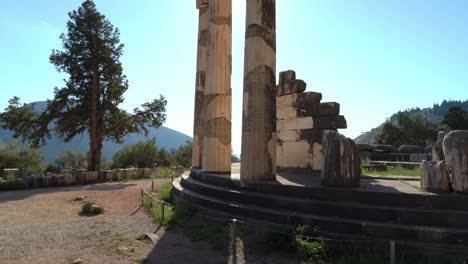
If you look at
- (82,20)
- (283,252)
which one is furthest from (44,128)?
(283,252)

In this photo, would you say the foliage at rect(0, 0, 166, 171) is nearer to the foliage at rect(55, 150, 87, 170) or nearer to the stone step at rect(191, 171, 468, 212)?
the stone step at rect(191, 171, 468, 212)

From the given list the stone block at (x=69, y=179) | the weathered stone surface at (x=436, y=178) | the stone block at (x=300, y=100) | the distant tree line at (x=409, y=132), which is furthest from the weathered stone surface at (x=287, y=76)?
the distant tree line at (x=409, y=132)

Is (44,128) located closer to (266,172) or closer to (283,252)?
(266,172)

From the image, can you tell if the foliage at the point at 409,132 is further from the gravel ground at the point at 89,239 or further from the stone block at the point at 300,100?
the gravel ground at the point at 89,239

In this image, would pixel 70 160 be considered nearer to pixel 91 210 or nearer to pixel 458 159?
pixel 91 210

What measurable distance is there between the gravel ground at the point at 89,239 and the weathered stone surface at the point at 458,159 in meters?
3.62

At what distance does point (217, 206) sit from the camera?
9930 mm

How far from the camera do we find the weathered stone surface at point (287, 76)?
46.1 feet

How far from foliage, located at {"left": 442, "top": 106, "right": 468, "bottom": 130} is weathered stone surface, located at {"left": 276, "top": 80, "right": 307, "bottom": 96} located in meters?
41.7

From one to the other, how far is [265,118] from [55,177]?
16107mm

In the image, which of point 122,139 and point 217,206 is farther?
point 122,139

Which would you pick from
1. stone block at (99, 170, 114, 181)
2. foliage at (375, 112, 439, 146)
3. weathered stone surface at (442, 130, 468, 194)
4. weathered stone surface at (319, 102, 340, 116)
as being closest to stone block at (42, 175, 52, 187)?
stone block at (99, 170, 114, 181)

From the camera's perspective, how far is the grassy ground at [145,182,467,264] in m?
6.29

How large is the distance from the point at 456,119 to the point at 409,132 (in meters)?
8.65
